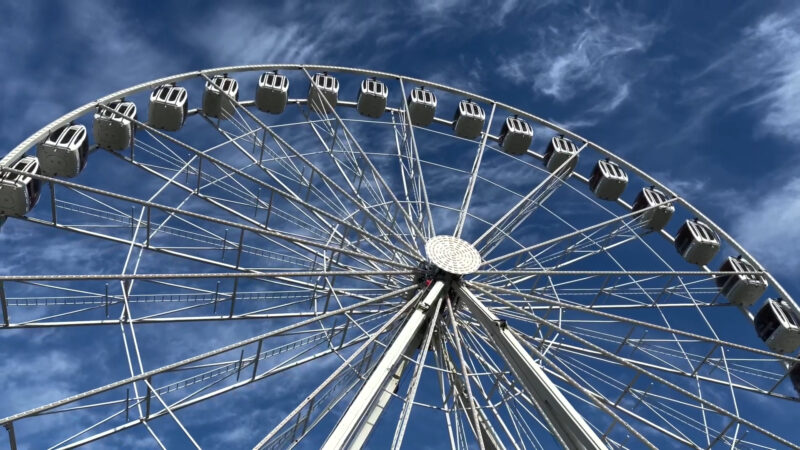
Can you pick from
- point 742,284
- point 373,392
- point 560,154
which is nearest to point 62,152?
point 373,392

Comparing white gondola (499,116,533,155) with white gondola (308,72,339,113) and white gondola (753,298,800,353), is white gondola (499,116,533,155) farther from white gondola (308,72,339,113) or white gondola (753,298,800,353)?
white gondola (753,298,800,353)

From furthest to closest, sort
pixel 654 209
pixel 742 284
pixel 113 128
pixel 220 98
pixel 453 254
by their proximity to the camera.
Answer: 1. pixel 654 209
2. pixel 742 284
3. pixel 220 98
4. pixel 113 128
5. pixel 453 254

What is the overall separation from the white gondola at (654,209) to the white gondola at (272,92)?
11972mm

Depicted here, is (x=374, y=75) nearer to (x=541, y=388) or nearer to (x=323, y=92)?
(x=323, y=92)

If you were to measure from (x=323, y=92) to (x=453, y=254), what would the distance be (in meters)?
8.06

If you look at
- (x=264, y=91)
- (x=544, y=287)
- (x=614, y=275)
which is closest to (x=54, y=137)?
(x=264, y=91)

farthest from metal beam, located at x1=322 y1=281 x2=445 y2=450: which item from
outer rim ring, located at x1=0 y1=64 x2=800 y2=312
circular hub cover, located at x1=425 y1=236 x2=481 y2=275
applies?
outer rim ring, located at x1=0 y1=64 x2=800 y2=312

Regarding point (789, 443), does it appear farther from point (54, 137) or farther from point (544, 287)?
point (54, 137)

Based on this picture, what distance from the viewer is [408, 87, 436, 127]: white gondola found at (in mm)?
23219

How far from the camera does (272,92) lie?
21.2 m

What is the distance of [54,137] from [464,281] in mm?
10117

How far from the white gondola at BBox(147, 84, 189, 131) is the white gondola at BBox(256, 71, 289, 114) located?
267 cm

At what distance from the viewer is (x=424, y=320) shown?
15.3 meters

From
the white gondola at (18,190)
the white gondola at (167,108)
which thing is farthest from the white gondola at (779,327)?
the white gondola at (18,190)
